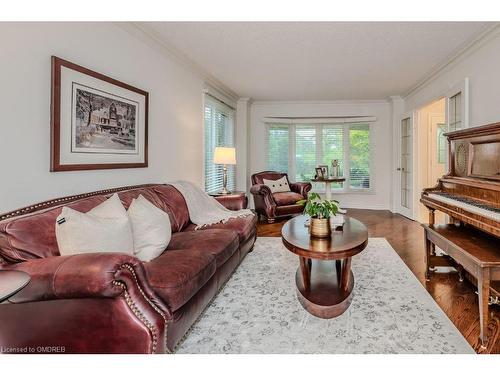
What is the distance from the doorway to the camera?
539 cm

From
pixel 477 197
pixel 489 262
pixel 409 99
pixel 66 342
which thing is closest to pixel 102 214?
pixel 66 342

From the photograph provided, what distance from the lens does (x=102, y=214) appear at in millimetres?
1824

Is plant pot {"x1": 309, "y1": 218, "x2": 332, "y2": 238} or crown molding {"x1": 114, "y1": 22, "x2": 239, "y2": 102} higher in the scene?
crown molding {"x1": 114, "y1": 22, "x2": 239, "y2": 102}

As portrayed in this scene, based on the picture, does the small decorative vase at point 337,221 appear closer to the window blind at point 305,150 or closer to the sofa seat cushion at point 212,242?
the sofa seat cushion at point 212,242

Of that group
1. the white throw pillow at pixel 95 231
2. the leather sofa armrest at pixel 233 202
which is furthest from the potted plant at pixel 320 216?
the leather sofa armrest at pixel 233 202

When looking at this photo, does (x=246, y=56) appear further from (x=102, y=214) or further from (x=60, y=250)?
(x=60, y=250)

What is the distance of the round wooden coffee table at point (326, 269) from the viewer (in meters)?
2.01

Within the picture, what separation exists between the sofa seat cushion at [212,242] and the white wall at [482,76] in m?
2.96

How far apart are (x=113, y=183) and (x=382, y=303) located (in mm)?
2468

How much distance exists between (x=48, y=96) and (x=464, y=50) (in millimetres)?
4305

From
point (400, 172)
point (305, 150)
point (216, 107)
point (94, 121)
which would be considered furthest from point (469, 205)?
point (305, 150)

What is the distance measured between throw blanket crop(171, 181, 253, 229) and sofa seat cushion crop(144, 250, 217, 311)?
0.96 metres

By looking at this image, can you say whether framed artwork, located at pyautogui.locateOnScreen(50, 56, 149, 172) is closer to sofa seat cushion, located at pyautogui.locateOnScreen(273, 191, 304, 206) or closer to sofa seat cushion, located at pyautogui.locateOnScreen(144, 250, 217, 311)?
sofa seat cushion, located at pyautogui.locateOnScreen(144, 250, 217, 311)

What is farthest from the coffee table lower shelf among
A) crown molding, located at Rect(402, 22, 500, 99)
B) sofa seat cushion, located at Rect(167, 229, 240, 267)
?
crown molding, located at Rect(402, 22, 500, 99)
